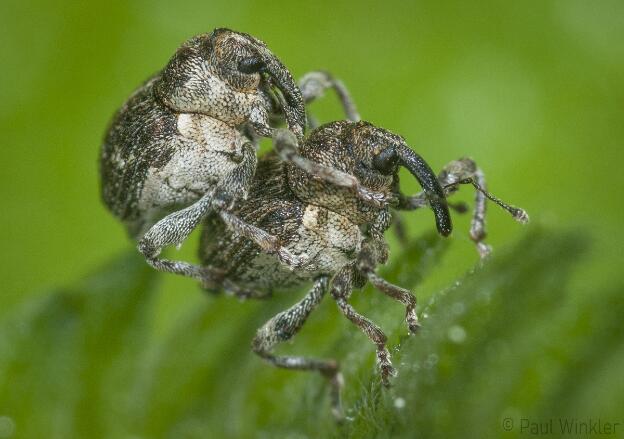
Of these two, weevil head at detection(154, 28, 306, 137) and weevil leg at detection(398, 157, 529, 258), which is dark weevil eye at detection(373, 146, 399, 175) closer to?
weevil leg at detection(398, 157, 529, 258)

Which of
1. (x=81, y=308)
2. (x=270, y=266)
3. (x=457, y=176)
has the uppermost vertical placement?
(x=457, y=176)

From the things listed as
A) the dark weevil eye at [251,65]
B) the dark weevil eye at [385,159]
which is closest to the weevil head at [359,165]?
the dark weevil eye at [385,159]

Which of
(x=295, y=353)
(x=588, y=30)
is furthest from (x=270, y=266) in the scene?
(x=588, y=30)

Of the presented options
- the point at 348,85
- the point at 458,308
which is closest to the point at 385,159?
the point at 458,308

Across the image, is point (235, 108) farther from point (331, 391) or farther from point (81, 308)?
point (331, 391)

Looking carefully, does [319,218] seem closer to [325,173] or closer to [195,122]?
[325,173]

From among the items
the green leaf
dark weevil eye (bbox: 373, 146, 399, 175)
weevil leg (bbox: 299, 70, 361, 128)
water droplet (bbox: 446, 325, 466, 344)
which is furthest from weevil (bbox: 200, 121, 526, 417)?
water droplet (bbox: 446, 325, 466, 344)
